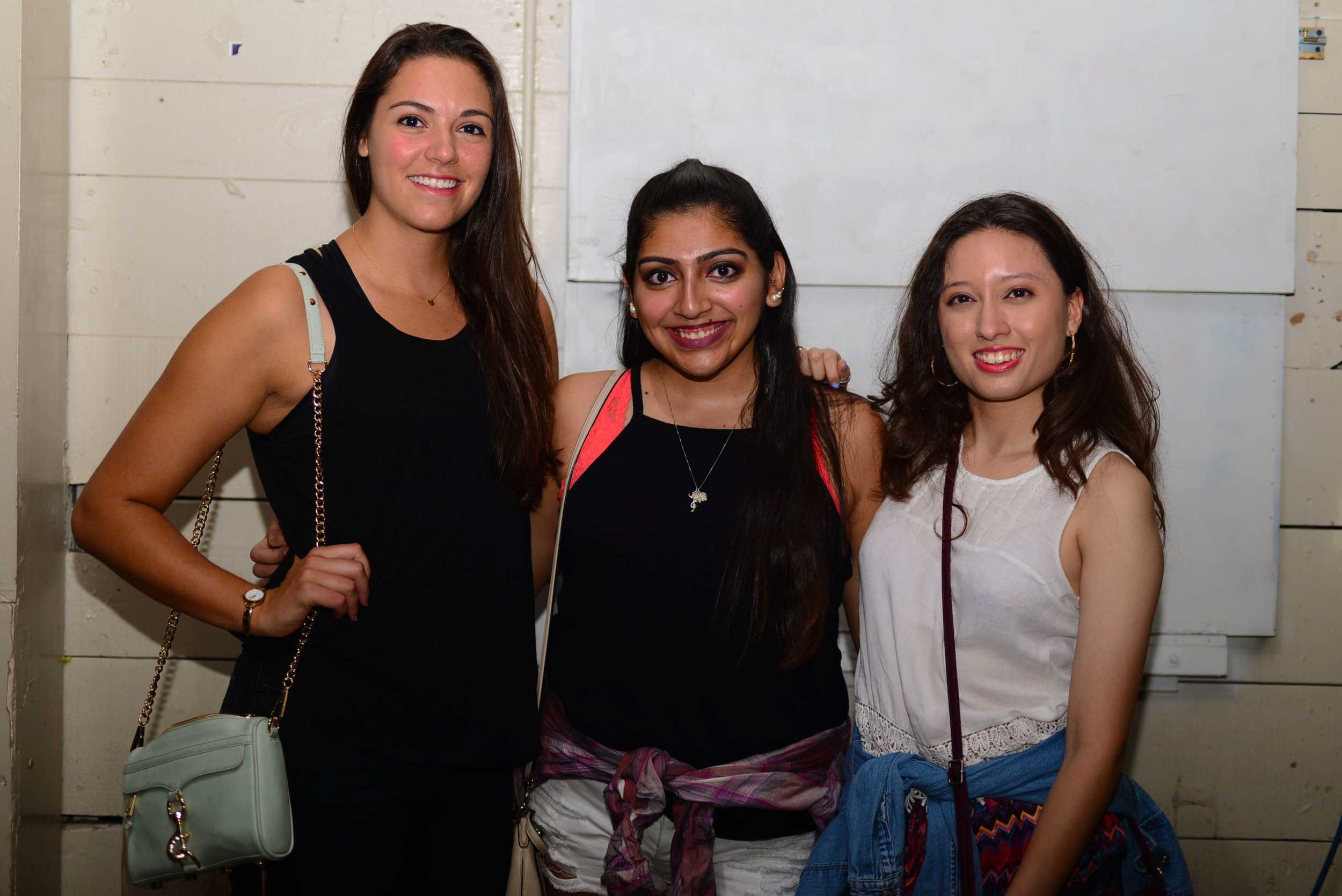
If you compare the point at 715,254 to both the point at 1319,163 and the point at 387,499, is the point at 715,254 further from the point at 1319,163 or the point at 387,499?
the point at 1319,163

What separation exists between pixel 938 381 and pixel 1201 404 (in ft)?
2.98

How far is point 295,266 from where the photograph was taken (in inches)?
59.0

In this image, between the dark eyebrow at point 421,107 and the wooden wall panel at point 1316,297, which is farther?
the wooden wall panel at point 1316,297

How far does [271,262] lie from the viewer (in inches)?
86.0

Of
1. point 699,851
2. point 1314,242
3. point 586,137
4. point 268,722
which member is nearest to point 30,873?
point 268,722

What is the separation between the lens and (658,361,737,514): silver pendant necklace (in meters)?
1.64

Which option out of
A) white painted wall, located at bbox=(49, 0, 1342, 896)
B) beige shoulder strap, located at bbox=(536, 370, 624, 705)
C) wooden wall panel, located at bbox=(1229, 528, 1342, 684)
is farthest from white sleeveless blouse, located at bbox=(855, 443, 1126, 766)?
wooden wall panel, located at bbox=(1229, 528, 1342, 684)

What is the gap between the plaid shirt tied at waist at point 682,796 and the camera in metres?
1.54

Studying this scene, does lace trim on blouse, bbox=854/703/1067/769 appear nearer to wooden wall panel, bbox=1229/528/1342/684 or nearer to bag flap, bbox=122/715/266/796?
bag flap, bbox=122/715/266/796

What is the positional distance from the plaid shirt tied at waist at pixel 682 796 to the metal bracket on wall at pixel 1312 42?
6.49 feet

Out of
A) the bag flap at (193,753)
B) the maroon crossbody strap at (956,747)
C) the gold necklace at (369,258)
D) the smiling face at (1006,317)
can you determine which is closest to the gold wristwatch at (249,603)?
the bag flap at (193,753)

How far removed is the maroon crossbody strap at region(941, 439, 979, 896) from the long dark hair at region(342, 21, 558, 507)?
683 millimetres

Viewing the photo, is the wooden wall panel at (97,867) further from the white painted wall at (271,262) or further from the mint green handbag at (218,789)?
the mint green handbag at (218,789)

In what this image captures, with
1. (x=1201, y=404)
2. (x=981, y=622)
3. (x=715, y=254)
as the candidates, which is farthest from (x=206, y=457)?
(x=1201, y=404)
